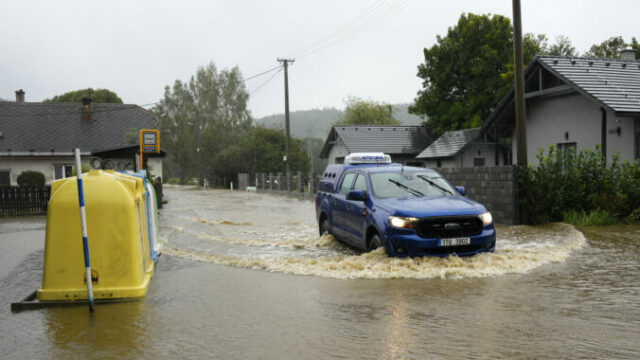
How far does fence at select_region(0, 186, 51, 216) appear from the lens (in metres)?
23.8

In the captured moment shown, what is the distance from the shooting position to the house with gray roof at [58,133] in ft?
132

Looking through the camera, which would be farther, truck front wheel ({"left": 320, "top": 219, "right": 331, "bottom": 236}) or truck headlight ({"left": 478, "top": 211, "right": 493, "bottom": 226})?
truck front wheel ({"left": 320, "top": 219, "right": 331, "bottom": 236})

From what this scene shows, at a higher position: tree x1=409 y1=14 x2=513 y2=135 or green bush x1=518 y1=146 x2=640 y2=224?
tree x1=409 y1=14 x2=513 y2=135

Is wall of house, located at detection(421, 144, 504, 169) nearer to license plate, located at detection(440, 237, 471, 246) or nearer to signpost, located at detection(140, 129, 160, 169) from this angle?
signpost, located at detection(140, 129, 160, 169)

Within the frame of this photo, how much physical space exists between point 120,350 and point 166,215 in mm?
16530

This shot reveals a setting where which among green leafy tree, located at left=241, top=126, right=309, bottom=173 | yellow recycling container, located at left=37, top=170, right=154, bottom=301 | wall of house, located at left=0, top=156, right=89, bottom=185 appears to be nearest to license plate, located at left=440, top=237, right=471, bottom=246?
yellow recycling container, located at left=37, top=170, right=154, bottom=301

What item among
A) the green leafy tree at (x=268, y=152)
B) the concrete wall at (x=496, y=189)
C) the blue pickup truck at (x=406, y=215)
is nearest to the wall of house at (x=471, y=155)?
the concrete wall at (x=496, y=189)

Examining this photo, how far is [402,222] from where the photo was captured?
8.53m

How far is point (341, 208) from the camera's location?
35.9 feet

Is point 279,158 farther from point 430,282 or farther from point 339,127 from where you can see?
point 430,282

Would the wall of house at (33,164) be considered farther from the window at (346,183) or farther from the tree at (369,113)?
the tree at (369,113)

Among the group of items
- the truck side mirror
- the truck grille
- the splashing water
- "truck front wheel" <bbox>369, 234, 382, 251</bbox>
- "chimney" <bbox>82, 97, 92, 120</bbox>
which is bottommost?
the splashing water

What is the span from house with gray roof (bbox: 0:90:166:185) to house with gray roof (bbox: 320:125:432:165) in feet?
49.9

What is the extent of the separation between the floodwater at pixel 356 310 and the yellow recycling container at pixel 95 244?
290mm
